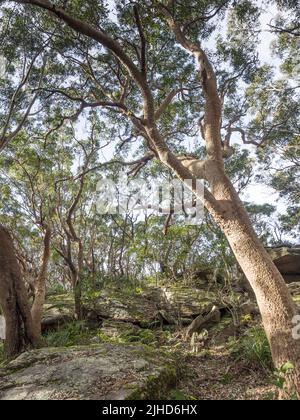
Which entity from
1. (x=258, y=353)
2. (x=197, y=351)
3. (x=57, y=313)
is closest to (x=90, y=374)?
(x=258, y=353)

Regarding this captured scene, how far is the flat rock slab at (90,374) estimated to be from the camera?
10.1 feet

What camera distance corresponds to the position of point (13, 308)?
17.7 ft

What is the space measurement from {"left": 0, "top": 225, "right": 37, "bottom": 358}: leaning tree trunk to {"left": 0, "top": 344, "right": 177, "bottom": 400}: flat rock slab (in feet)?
3.34

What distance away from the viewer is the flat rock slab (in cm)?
309

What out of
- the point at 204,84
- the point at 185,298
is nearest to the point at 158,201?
the point at 185,298

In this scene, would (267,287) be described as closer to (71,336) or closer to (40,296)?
(40,296)

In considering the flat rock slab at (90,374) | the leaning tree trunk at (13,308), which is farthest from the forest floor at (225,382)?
the leaning tree trunk at (13,308)

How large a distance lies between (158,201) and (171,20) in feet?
28.8

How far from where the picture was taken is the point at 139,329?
24.6ft

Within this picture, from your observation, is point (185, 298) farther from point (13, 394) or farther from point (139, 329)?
point (13, 394)

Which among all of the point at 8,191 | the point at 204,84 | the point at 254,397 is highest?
the point at 8,191

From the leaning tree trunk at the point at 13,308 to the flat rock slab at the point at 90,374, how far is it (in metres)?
1.02

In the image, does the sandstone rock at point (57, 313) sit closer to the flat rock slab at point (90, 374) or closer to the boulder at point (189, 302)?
the boulder at point (189, 302)

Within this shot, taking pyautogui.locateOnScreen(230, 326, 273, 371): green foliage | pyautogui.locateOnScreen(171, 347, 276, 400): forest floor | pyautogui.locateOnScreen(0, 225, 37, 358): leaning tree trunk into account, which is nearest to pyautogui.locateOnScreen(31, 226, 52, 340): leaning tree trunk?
pyautogui.locateOnScreen(0, 225, 37, 358): leaning tree trunk
